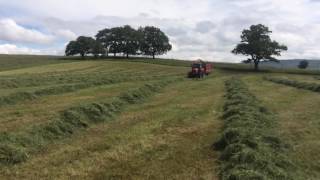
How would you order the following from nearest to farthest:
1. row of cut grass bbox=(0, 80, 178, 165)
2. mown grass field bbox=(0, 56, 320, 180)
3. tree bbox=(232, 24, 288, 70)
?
mown grass field bbox=(0, 56, 320, 180) < row of cut grass bbox=(0, 80, 178, 165) < tree bbox=(232, 24, 288, 70)

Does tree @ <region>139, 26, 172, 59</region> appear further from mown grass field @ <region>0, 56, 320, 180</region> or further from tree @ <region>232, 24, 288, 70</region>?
mown grass field @ <region>0, 56, 320, 180</region>

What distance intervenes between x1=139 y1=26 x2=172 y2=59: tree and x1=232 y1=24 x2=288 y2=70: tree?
3613 cm

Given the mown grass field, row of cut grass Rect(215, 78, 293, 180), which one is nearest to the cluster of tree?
the mown grass field

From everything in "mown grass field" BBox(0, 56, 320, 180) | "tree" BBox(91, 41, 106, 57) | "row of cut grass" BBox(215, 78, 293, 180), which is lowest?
"tree" BBox(91, 41, 106, 57)

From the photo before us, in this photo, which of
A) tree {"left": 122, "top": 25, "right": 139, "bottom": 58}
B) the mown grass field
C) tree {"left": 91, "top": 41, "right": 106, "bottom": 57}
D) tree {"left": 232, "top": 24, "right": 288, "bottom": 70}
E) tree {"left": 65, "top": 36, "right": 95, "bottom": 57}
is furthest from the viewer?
tree {"left": 122, "top": 25, "right": 139, "bottom": 58}

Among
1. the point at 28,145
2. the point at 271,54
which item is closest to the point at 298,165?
the point at 28,145

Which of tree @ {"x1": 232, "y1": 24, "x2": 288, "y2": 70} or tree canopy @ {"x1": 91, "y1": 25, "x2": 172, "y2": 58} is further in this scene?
tree canopy @ {"x1": 91, "y1": 25, "x2": 172, "y2": 58}

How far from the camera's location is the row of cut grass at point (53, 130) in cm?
1338

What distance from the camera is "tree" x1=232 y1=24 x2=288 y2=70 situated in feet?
315

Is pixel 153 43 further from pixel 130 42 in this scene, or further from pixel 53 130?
pixel 53 130

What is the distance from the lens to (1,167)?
40.8 ft

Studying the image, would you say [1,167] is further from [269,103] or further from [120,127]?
[269,103]

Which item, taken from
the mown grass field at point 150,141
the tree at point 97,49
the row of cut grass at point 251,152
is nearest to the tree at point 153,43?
the tree at point 97,49

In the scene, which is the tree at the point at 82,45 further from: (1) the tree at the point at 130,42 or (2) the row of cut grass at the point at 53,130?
(2) the row of cut grass at the point at 53,130
